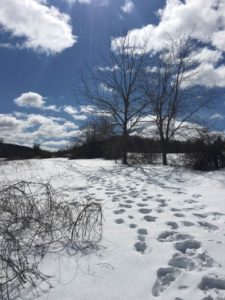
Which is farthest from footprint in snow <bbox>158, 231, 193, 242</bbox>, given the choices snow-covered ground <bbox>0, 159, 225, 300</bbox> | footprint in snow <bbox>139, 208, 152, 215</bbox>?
footprint in snow <bbox>139, 208, 152, 215</bbox>

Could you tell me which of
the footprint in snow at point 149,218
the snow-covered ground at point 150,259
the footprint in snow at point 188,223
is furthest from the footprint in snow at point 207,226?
the footprint in snow at point 149,218

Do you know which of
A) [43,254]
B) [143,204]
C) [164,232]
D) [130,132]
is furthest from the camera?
[130,132]

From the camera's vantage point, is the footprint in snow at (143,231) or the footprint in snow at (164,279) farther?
the footprint in snow at (143,231)

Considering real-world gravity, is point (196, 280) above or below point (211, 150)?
below

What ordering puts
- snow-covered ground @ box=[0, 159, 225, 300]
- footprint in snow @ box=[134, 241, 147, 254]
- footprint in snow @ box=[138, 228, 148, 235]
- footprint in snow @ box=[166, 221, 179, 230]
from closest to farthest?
snow-covered ground @ box=[0, 159, 225, 300], footprint in snow @ box=[134, 241, 147, 254], footprint in snow @ box=[138, 228, 148, 235], footprint in snow @ box=[166, 221, 179, 230]

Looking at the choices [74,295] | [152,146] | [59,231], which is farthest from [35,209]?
[152,146]

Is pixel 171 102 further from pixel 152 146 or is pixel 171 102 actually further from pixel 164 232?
pixel 164 232

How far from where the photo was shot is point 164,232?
149 inches

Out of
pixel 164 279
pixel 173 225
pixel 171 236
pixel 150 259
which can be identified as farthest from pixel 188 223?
pixel 164 279

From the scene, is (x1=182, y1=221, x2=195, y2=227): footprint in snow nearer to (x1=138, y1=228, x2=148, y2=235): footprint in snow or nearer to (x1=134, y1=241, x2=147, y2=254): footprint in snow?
(x1=138, y1=228, x2=148, y2=235): footprint in snow

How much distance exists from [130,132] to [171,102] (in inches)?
126

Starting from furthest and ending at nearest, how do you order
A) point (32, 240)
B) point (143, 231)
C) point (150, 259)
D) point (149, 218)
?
point (149, 218), point (143, 231), point (32, 240), point (150, 259)

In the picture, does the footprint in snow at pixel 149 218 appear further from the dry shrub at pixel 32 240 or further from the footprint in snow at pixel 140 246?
the footprint in snow at pixel 140 246

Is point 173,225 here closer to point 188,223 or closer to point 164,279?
point 188,223
